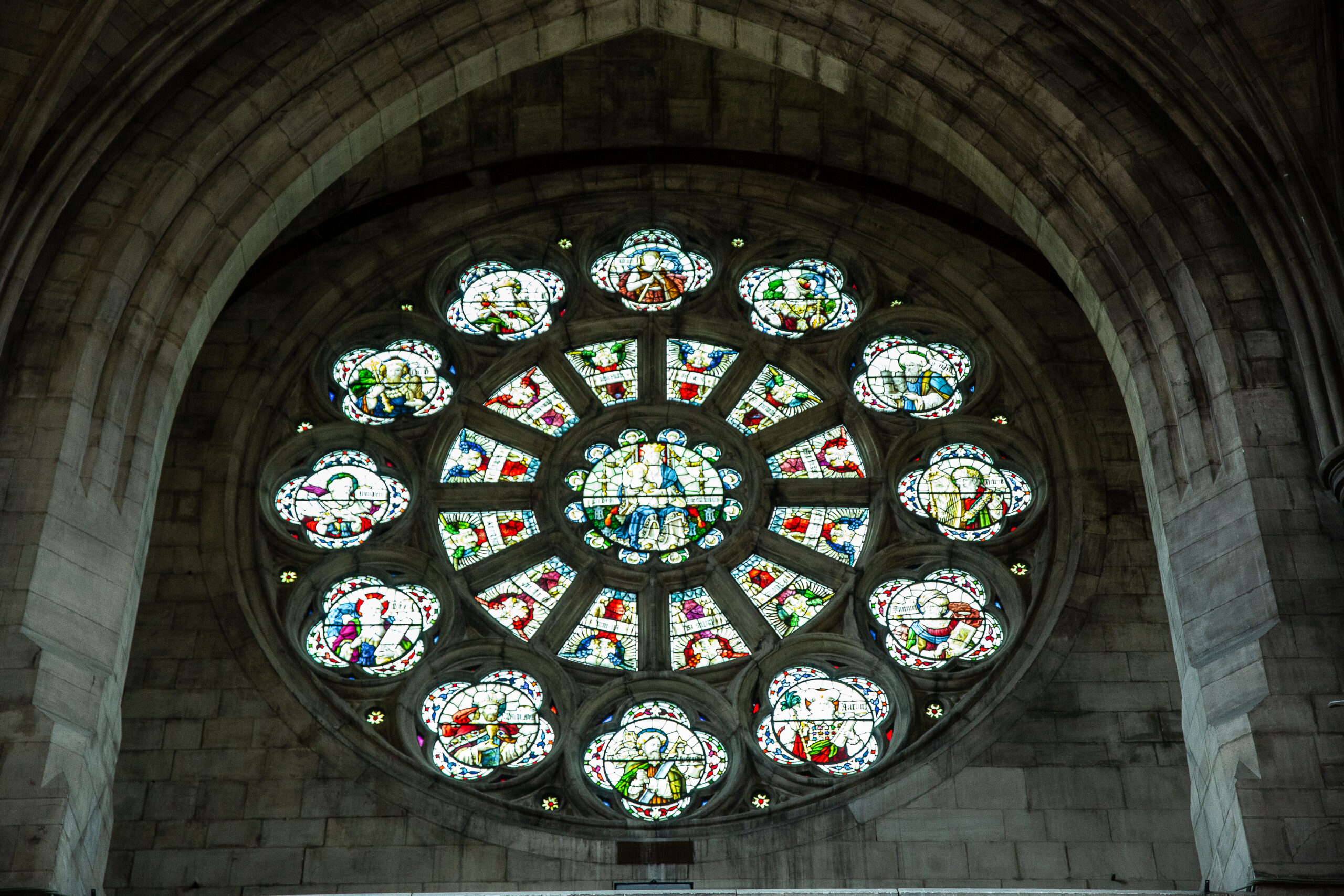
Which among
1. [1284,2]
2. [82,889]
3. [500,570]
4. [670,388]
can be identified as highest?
[1284,2]

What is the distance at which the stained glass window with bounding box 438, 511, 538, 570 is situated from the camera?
43.1ft

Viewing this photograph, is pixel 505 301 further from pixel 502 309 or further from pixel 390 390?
pixel 390 390

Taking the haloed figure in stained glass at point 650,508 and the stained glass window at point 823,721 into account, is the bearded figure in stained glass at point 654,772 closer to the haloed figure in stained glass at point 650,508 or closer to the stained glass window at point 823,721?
the stained glass window at point 823,721

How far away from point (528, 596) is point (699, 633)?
1.13 m

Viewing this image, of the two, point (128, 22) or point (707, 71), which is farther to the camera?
point (707, 71)

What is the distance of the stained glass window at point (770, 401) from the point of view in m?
13.9

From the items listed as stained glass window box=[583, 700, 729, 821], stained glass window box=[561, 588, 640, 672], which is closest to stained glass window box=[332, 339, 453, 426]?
stained glass window box=[561, 588, 640, 672]

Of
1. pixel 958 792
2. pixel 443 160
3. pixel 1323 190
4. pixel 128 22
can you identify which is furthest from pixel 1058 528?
pixel 128 22

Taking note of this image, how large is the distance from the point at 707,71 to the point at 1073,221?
13.2ft

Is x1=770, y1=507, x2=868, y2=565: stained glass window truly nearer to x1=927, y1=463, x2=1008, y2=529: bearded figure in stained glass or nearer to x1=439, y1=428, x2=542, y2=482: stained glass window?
x1=927, y1=463, x2=1008, y2=529: bearded figure in stained glass

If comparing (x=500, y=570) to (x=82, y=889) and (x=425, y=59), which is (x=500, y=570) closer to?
(x=425, y=59)

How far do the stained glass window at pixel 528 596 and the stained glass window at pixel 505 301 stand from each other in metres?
2.06

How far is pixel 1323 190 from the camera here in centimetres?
1080

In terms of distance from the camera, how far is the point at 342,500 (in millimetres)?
13383
